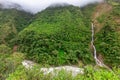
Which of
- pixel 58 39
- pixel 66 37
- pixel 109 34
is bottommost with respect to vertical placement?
pixel 58 39

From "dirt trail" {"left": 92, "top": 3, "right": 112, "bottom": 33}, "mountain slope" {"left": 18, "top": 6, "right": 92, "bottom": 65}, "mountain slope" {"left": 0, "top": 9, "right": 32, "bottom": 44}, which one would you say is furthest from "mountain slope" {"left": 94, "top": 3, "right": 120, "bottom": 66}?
Result: "mountain slope" {"left": 0, "top": 9, "right": 32, "bottom": 44}

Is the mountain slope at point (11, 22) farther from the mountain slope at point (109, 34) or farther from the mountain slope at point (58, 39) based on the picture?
the mountain slope at point (109, 34)

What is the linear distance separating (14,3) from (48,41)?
4369cm

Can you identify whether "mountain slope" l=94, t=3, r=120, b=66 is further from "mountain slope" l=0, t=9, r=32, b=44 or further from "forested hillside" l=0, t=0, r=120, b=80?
"mountain slope" l=0, t=9, r=32, b=44

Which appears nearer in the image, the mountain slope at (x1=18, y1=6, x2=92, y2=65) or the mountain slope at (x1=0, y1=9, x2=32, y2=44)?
the mountain slope at (x1=18, y1=6, x2=92, y2=65)

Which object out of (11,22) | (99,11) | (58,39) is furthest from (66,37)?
(11,22)

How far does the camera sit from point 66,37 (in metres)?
82.6

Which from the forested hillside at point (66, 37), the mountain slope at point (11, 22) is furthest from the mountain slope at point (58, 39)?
the mountain slope at point (11, 22)

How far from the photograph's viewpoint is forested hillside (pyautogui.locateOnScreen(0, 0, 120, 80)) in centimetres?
7400

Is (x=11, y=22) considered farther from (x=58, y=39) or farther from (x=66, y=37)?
(x=66, y=37)

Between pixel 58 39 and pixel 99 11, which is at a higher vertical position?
pixel 99 11

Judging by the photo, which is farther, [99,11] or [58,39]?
[99,11]

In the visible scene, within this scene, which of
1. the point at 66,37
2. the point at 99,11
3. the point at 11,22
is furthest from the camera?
the point at 99,11

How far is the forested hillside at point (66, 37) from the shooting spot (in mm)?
74000
